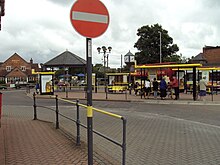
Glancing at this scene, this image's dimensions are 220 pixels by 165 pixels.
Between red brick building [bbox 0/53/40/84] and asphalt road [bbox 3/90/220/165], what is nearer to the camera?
asphalt road [bbox 3/90/220/165]

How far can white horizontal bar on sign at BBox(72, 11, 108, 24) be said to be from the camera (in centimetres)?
432

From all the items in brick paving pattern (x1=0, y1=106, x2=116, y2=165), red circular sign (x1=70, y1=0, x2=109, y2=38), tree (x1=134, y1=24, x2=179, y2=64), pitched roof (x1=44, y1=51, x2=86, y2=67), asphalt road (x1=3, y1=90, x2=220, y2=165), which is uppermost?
tree (x1=134, y1=24, x2=179, y2=64)

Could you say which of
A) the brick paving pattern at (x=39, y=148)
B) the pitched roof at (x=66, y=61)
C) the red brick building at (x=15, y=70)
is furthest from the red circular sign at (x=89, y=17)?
the red brick building at (x=15, y=70)

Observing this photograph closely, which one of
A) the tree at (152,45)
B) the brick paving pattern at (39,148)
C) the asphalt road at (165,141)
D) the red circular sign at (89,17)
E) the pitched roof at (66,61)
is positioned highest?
the tree at (152,45)

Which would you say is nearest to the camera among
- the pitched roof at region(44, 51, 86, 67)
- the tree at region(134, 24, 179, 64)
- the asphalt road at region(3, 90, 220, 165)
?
the asphalt road at region(3, 90, 220, 165)

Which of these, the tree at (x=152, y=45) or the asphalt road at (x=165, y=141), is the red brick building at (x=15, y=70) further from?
the asphalt road at (x=165, y=141)

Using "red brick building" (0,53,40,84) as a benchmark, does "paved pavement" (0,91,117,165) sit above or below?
below

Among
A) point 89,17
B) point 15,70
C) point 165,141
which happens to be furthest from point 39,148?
point 15,70

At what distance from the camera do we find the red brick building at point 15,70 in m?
97.6

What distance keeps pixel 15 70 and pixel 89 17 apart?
9744cm

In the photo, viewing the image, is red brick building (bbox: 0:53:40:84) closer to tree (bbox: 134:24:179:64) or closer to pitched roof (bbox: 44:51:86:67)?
tree (bbox: 134:24:179:64)

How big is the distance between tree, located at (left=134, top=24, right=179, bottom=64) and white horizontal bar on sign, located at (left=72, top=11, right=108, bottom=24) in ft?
204

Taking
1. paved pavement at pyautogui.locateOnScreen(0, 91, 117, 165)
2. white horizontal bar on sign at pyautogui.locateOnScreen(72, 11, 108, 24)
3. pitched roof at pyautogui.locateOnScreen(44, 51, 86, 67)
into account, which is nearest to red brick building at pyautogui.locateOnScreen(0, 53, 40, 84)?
pitched roof at pyautogui.locateOnScreen(44, 51, 86, 67)

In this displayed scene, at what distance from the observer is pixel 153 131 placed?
10141 millimetres
